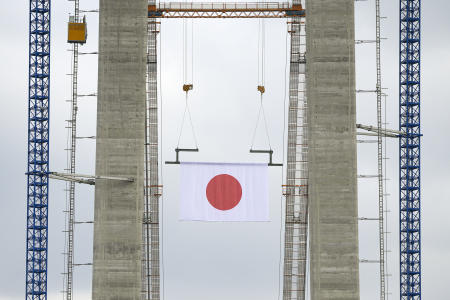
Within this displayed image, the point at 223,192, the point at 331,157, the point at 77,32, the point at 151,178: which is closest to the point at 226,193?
the point at 223,192

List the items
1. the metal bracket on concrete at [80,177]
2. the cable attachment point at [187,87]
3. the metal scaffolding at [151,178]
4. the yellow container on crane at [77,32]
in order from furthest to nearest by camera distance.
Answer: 1. the yellow container on crane at [77,32]
2. the metal scaffolding at [151,178]
3. the cable attachment point at [187,87]
4. the metal bracket on concrete at [80,177]

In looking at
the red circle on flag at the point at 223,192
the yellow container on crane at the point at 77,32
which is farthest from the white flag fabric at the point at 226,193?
the yellow container on crane at the point at 77,32

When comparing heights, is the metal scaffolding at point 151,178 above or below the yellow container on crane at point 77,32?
below

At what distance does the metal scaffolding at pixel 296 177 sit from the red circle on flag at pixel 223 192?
22.9 feet

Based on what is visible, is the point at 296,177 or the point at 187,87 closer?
the point at 187,87

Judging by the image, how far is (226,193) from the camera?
3317 inches

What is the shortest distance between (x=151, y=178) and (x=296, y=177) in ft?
29.6

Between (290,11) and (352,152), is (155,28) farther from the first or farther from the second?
(352,152)

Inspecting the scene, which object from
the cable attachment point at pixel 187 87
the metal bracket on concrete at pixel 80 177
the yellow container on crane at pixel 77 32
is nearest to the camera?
the metal bracket on concrete at pixel 80 177

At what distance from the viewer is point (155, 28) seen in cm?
9019

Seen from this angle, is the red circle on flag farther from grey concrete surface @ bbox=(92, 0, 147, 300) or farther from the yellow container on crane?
the yellow container on crane

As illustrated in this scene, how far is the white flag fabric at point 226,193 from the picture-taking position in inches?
3305

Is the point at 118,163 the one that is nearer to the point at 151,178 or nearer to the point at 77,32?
the point at 151,178

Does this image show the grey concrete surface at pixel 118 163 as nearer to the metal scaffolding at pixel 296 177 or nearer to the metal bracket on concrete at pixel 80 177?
the metal bracket on concrete at pixel 80 177
